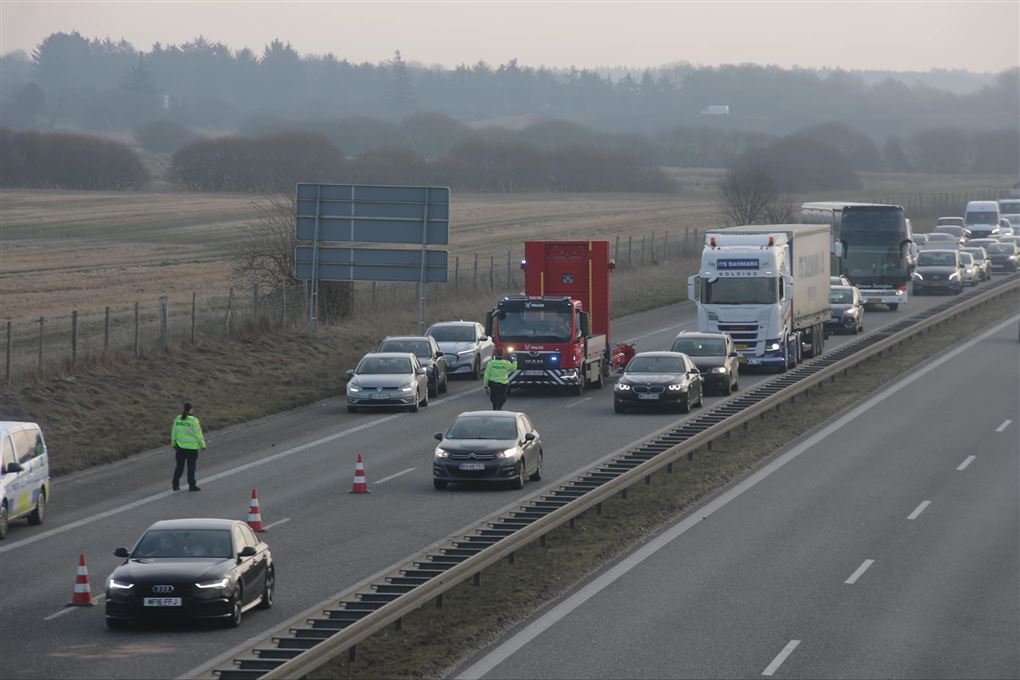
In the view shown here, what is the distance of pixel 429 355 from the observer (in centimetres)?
4328

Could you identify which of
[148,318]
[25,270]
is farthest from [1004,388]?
[25,270]

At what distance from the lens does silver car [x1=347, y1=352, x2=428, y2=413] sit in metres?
39.4

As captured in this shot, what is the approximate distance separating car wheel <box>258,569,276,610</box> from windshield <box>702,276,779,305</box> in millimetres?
27505

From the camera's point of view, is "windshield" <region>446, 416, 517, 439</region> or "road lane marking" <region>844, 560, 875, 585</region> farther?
"windshield" <region>446, 416, 517, 439</region>

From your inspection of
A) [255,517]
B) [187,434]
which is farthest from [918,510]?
[187,434]

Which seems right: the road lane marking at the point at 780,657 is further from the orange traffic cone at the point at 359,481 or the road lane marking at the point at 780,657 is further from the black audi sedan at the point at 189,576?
the orange traffic cone at the point at 359,481

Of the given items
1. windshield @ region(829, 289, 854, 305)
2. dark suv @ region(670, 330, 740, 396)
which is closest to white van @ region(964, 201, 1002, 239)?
windshield @ region(829, 289, 854, 305)

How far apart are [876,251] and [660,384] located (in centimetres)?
3184

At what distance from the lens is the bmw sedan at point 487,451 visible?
28469 millimetres

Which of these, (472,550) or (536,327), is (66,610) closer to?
(472,550)

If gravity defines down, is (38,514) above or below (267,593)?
below

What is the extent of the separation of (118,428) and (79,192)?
106473mm

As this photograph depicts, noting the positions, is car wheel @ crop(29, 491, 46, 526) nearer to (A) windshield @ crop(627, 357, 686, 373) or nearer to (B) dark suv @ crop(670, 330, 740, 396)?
(A) windshield @ crop(627, 357, 686, 373)

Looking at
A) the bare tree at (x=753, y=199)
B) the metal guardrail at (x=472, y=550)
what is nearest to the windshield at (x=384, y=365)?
the metal guardrail at (x=472, y=550)
